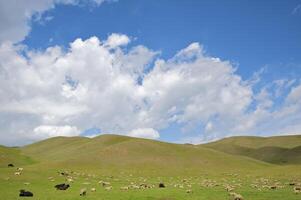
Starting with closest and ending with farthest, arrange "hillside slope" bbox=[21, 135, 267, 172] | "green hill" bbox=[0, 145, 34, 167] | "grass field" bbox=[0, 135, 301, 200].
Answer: "grass field" bbox=[0, 135, 301, 200] < "green hill" bbox=[0, 145, 34, 167] < "hillside slope" bbox=[21, 135, 267, 172]

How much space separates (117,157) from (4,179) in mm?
50367

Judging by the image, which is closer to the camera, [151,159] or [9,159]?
[9,159]

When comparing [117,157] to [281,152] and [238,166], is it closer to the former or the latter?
[238,166]

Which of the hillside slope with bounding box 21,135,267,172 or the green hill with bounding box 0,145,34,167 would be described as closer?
the green hill with bounding box 0,145,34,167

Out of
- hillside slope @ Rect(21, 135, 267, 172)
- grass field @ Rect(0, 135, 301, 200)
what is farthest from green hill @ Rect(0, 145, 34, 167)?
hillside slope @ Rect(21, 135, 267, 172)

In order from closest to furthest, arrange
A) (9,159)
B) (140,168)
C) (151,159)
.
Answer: (9,159), (140,168), (151,159)

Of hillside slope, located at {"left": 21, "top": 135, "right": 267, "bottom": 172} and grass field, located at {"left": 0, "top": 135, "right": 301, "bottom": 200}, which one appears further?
hillside slope, located at {"left": 21, "top": 135, "right": 267, "bottom": 172}

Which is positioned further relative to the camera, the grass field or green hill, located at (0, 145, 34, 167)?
green hill, located at (0, 145, 34, 167)

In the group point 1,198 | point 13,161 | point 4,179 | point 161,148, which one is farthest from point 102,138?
point 1,198

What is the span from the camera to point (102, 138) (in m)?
137

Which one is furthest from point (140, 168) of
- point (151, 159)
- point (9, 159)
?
point (9, 159)

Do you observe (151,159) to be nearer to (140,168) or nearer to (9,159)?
(140,168)

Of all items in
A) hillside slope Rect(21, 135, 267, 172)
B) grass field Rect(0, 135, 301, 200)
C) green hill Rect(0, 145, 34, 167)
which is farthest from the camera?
hillside slope Rect(21, 135, 267, 172)

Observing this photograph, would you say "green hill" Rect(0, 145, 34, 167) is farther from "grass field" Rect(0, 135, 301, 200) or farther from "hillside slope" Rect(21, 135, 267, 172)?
"hillside slope" Rect(21, 135, 267, 172)
